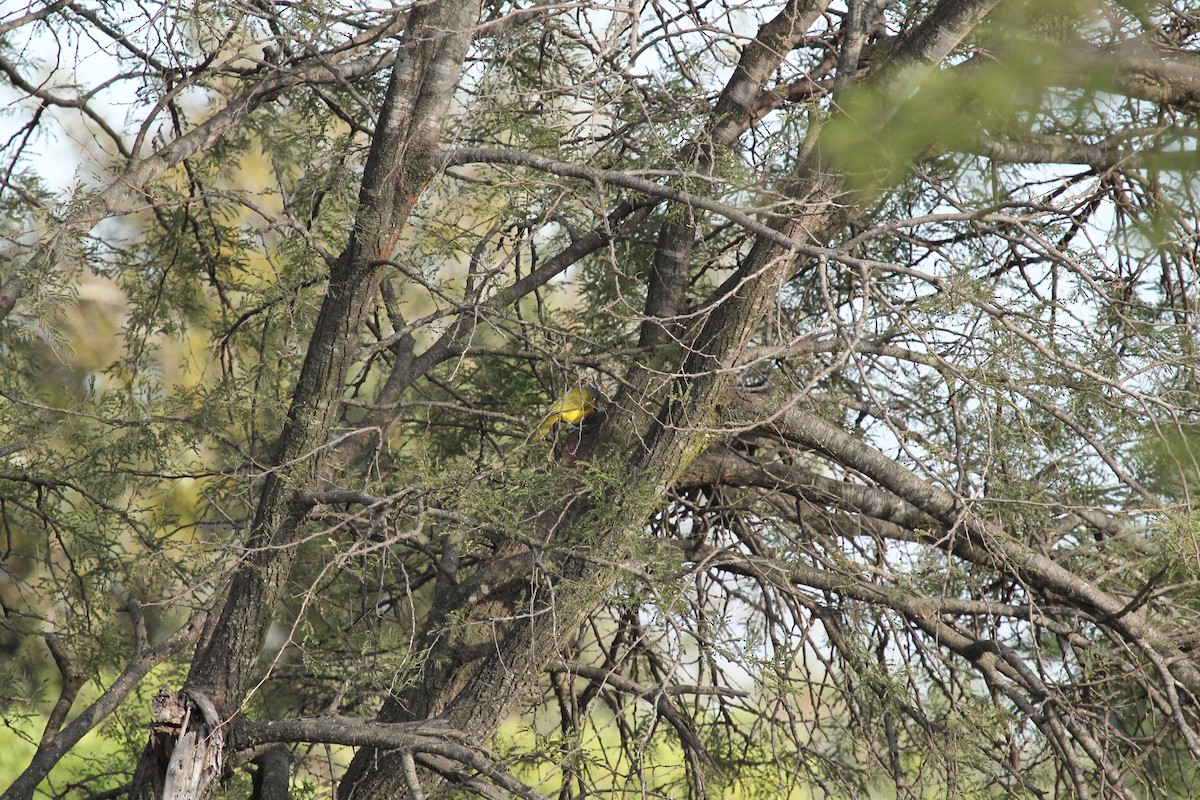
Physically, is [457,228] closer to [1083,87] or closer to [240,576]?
[240,576]

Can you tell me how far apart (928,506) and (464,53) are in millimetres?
1780

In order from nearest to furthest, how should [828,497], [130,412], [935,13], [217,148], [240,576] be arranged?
[935,13] < [240,576] < [828,497] < [130,412] < [217,148]

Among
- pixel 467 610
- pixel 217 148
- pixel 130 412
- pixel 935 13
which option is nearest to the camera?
pixel 935 13

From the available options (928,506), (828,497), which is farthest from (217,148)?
(928,506)

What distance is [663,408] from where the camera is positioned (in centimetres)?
287

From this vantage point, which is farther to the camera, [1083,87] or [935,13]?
[935,13]

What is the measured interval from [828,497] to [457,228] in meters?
1.36

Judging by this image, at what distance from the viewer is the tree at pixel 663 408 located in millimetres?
2387

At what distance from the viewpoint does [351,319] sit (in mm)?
2707

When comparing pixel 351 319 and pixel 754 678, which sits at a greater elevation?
pixel 351 319

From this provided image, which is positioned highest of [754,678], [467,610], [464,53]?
[464,53]

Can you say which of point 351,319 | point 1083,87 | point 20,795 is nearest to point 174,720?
point 20,795

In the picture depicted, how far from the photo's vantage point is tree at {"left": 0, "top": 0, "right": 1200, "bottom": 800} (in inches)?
94.0

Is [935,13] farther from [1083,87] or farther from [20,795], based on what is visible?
[20,795]
